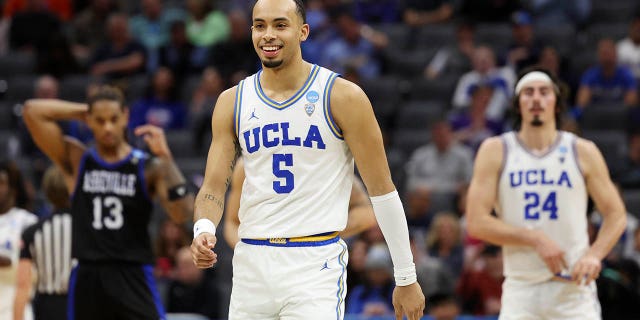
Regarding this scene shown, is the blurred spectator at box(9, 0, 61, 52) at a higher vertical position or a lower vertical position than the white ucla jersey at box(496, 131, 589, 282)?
higher

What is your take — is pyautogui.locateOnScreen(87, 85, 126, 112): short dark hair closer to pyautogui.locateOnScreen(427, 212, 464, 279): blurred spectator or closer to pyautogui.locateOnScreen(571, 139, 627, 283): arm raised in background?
pyautogui.locateOnScreen(571, 139, 627, 283): arm raised in background

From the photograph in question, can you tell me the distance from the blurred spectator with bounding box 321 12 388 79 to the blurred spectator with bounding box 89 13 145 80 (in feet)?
9.91

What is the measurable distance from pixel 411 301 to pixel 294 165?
35.1 inches

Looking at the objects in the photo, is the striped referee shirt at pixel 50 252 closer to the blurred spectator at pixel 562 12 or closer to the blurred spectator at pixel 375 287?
the blurred spectator at pixel 375 287

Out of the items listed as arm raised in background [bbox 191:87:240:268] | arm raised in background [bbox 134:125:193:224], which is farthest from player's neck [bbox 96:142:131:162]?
arm raised in background [bbox 191:87:240:268]

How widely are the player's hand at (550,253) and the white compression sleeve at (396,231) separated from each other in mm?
1837

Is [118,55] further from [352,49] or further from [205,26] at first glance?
[352,49]

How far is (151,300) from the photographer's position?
761 cm

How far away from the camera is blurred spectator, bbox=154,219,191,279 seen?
41.4 ft

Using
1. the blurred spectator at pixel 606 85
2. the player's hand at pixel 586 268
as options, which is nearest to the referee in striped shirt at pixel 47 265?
the player's hand at pixel 586 268

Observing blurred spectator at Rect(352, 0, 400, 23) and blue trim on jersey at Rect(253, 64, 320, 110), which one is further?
blurred spectator at Rect(352, 0, 400, 23)

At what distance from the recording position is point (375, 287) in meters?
11.2

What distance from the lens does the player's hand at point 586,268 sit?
7.09 m

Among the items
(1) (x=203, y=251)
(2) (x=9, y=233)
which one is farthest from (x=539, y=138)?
(2) (x=9, y=233)
